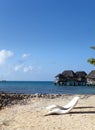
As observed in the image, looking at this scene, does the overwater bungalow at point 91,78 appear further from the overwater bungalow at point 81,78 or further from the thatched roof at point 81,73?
the thatched roof at point 81,73

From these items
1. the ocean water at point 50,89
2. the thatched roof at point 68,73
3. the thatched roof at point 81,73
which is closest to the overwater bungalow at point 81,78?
the thatched roof at point 81,73

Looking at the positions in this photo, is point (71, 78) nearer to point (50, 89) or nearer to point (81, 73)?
point (81, 73)

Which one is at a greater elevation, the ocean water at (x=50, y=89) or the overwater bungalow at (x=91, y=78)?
the overwater bungalow at (x=91, y=78)

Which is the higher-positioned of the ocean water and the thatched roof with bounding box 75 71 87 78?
the thatched roof with bounding box 75 71 87 78

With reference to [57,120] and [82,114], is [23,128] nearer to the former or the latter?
[57,120]

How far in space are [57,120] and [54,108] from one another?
287cm

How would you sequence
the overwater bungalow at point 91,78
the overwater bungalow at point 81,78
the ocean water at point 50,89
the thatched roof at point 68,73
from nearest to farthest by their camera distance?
the ocean water at point 50,89 < the overwater bungalow at point 91,78 < the thatched roof at point 68,73 < the overwater bungalow at point 81,78

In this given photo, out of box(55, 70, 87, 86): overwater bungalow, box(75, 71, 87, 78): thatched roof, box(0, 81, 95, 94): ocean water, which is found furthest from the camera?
box(75, 71, 87, 78): thatched roof

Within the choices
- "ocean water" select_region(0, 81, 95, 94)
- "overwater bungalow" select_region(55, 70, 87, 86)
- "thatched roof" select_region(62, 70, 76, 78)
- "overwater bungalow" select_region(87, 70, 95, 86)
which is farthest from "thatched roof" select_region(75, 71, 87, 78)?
"ocean water" select_region(0, 81, 95, 94)

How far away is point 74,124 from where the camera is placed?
14.6m

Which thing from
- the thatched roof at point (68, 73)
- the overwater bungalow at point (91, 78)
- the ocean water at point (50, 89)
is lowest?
the ocean water at point (50, 89)

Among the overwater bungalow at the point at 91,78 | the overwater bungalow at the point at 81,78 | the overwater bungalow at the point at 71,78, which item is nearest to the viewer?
the overwater bungalow at the point at 91,78

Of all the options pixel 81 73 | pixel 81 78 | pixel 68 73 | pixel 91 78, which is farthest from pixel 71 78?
pixel 91 78

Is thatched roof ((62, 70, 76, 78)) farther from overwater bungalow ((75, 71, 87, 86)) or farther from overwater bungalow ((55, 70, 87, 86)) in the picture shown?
overwater bungalow ((75, 71, 87, 86))
